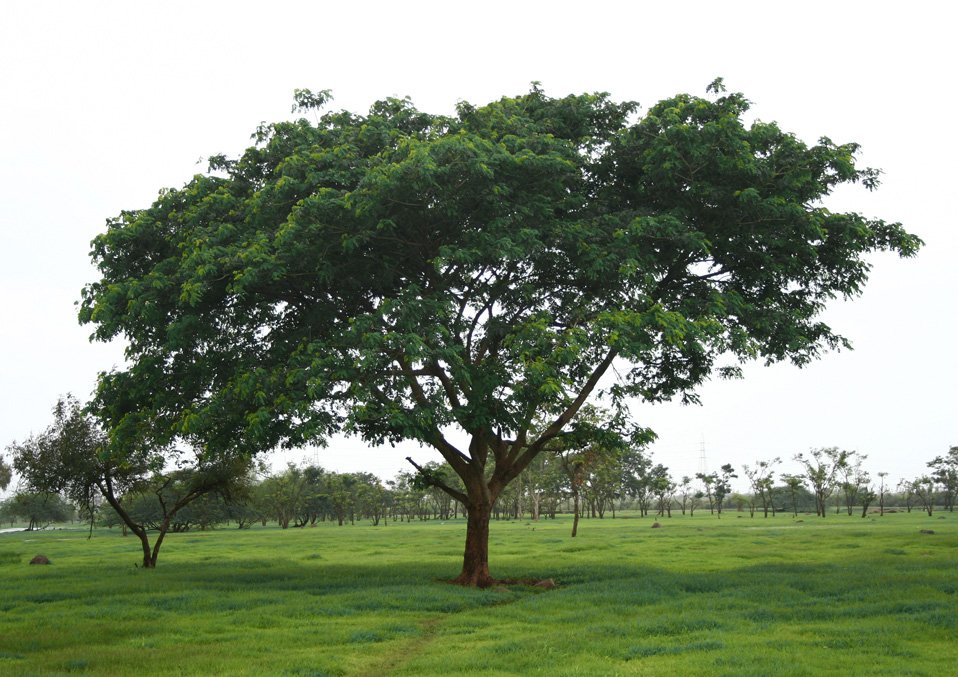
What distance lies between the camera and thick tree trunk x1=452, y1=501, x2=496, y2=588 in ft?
87.2

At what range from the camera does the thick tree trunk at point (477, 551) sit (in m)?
26.6

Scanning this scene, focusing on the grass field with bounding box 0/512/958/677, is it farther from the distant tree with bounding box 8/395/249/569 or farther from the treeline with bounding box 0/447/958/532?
the treeline with bounding box 0/447/958/532

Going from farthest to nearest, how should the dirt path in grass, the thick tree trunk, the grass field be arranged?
the thick tree trunk, the dirt path in grass, the grass field

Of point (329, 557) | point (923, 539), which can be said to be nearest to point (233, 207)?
point (329, 557)

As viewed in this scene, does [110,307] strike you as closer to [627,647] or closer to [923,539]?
[627,647]

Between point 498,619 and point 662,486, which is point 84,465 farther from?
point 662,486

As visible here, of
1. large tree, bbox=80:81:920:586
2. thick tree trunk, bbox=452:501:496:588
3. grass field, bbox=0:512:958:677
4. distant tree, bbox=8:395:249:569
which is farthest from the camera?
distant tree, bbox=8:395:249:569

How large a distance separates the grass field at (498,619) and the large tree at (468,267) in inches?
191

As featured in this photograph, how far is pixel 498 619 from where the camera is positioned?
19.9 metres

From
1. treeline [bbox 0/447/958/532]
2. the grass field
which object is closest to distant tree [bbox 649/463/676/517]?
treeline [bbox 0/447/958/532]

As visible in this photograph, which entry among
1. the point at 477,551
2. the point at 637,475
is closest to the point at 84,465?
the point at 477,551

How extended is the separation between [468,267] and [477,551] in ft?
33.0

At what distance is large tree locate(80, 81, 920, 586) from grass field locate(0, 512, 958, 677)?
4842mm

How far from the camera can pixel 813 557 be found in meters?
36.4
